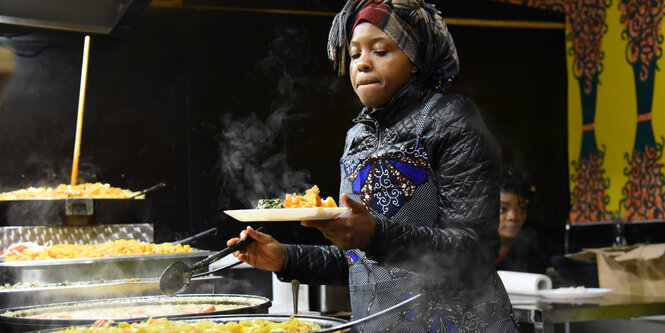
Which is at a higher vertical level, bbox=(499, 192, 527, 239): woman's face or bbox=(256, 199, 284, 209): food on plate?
bbox=(256, 199, 284, 209): food on plate

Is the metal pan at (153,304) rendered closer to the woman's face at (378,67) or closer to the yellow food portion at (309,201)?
the yellow food portion at (309,201)

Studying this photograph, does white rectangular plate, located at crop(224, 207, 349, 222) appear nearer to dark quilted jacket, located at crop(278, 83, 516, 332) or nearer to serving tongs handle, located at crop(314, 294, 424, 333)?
dark quilted jacket, located at crop(278, 83, 516, 332)

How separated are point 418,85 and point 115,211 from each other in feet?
6.23

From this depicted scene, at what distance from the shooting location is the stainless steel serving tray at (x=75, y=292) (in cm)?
232

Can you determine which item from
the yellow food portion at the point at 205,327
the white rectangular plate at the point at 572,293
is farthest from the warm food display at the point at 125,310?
the white rectangular plate at the point at 572,293

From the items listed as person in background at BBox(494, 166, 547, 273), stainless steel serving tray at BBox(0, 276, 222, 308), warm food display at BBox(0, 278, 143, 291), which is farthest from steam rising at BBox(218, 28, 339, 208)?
stainless steel serving tray at BBox(0, 276, 222, 308)

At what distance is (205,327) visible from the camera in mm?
1537

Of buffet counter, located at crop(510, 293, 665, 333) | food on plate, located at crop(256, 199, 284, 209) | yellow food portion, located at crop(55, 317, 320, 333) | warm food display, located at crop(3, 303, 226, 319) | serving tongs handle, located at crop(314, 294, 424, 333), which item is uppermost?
food on plate, located at crop(256, 199, 284, 209)

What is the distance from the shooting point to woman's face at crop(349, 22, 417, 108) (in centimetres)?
176

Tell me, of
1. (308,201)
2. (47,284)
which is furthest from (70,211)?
(308,201)

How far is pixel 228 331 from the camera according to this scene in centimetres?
147

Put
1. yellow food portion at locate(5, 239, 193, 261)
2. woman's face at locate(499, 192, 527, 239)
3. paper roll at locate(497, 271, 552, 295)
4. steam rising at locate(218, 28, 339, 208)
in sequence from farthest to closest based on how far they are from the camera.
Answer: steam rising at locate(218, 28, 339, 208)
woman's face at locate(499, 192, 527, 239)
paper roll at locate(497, 271, 552, 295)
yellow food portion at locate(5, 239, 193, 261)

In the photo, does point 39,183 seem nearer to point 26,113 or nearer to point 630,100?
point 26,113

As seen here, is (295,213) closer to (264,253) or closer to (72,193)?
(264,253)
